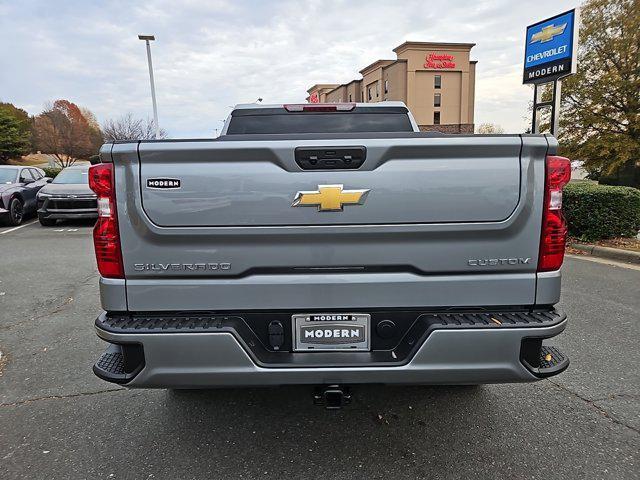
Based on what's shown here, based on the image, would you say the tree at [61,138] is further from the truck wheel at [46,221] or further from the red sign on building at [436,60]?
the truck wheel at [46,221]

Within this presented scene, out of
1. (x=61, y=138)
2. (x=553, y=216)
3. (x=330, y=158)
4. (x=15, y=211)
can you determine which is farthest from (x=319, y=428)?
(x=61, y=138)

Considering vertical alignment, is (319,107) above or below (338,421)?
above

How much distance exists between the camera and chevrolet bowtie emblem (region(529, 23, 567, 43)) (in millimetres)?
10039

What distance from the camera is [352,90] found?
74.9 meters

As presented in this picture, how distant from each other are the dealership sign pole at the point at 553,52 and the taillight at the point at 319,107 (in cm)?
721

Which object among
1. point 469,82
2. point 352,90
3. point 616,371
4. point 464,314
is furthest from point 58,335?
point 352,90

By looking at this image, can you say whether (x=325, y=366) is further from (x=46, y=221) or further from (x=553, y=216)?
(x=46, y=221)

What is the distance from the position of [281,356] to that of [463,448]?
4.22 feet

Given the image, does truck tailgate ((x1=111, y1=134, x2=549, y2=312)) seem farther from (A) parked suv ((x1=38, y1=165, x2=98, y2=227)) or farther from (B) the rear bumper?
(A) parked suv ((x1=38, y1=165, x2=98, y2=227))

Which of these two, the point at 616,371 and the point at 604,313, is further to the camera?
the point at 604,313

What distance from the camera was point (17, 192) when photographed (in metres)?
12.9

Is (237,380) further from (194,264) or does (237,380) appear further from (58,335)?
(58,335)

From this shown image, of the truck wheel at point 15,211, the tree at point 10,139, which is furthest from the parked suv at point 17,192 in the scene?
the tree at point 10,139

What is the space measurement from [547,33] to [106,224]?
11.1 metres
